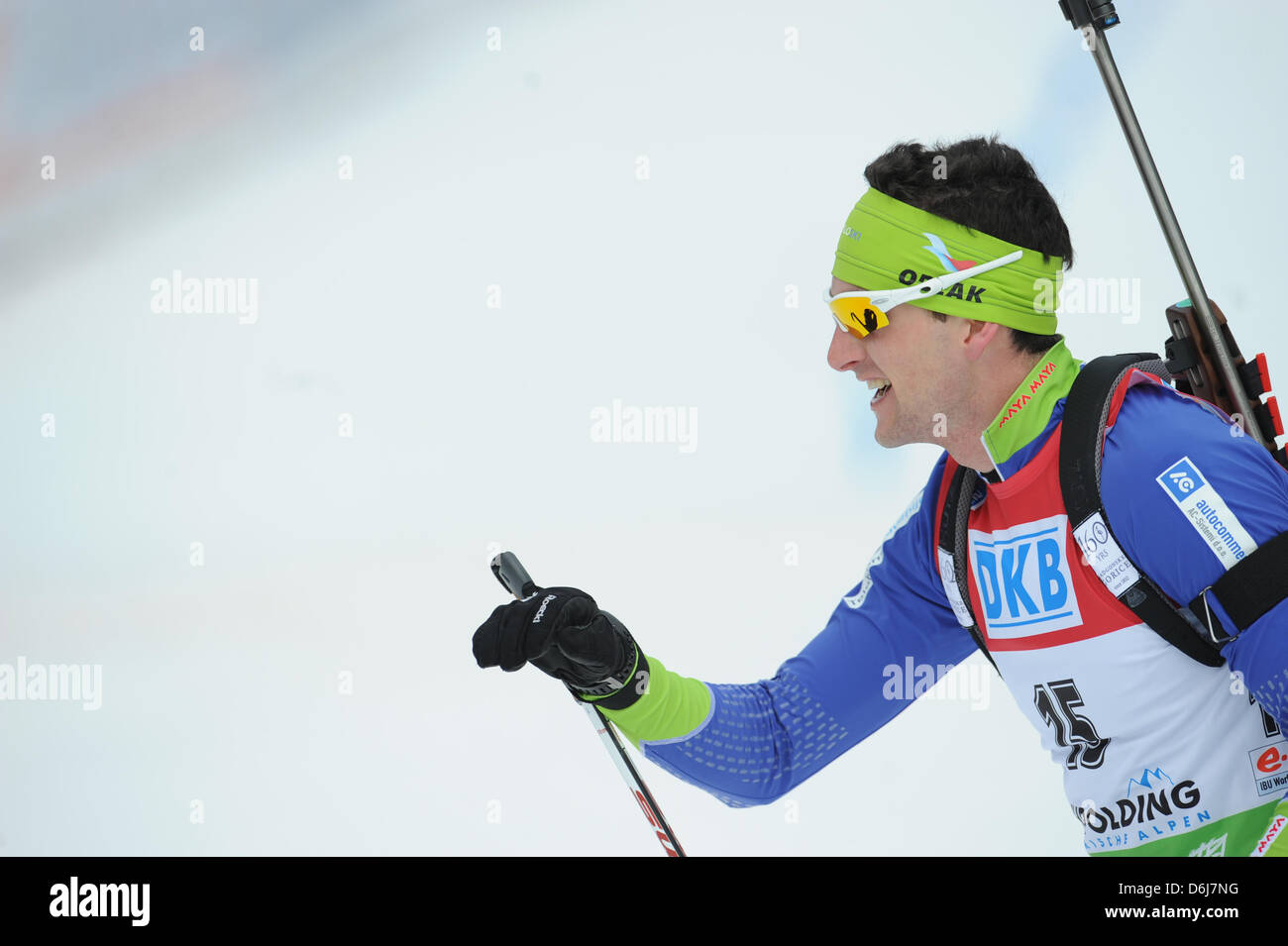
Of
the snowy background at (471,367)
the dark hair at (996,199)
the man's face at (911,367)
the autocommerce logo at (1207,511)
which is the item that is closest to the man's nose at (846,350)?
the man's face at (911,367)

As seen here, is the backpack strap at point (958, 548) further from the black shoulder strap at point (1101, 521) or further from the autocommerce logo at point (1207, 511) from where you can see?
the autocommerce logo at point (1207, 511)

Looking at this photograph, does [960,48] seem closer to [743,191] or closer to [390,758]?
[743,191]

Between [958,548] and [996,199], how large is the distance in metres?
0.59

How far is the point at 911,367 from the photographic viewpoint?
2.10m

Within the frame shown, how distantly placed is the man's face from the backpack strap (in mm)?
88

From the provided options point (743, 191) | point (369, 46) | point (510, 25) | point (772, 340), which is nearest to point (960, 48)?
point (743, 191)

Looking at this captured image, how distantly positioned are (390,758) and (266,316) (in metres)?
1.88

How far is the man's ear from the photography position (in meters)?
2.08

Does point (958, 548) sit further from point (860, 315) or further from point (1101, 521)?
point (860, 315)

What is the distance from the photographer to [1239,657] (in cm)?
171

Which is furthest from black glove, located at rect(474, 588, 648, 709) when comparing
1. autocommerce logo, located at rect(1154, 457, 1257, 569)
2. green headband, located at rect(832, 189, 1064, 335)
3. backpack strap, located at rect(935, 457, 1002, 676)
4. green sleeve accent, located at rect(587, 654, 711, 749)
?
autocommerce logo, located at rect(1154, 457, 1257, 569)

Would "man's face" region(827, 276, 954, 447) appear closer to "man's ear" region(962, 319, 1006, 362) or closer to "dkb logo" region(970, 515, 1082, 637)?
"man's ear" region(962, 319, 1006, 362)

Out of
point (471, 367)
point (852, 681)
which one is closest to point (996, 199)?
point (852, 681)

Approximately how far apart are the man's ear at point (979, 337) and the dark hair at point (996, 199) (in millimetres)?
39
